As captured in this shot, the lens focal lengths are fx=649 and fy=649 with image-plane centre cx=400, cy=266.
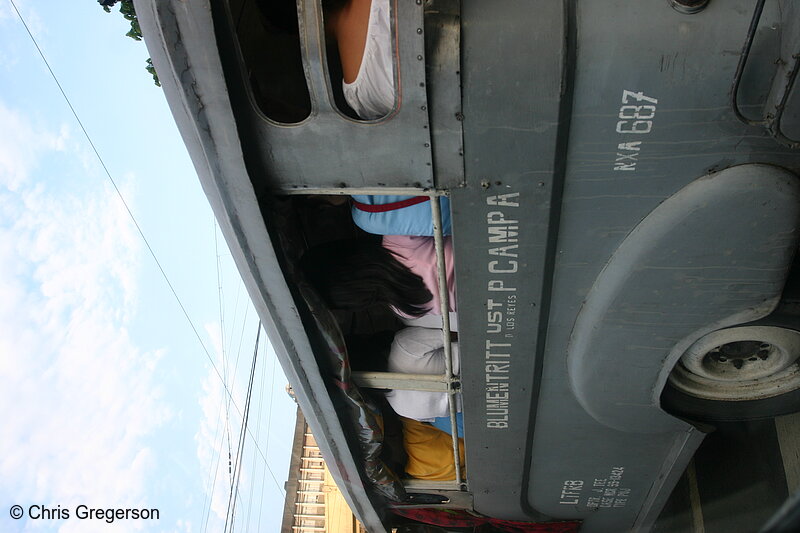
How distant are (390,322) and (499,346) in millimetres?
1329

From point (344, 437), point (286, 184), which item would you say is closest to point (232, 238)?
point (286, 184)

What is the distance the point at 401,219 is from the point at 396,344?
41.3 inches

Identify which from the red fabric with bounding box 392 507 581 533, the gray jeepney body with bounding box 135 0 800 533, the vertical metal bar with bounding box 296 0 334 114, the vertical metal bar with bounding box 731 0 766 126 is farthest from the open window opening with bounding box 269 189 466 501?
the vertical metal bar with bounding box 731 0 766 126

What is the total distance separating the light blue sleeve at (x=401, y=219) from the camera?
2666mm

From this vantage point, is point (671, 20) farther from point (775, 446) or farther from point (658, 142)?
point (775, 446)

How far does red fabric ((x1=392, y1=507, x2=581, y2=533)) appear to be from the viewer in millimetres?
4359

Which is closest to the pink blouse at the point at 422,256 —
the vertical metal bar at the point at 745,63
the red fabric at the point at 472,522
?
the vertical metal bar at the point at 745,63

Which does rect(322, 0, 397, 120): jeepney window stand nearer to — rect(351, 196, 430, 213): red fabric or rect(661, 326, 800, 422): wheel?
rect(351, 196, 430, 213): red fabric

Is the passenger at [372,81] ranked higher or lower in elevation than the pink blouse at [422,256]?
higher

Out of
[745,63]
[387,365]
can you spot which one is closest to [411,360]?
[387,365]

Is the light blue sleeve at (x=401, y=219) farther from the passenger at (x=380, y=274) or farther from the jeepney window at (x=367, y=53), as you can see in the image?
the jeepney window at (x=367, y=53)

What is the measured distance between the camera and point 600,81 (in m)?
2.11

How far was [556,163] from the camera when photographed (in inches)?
90.3

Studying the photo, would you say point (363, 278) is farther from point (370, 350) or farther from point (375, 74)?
point (375, 74)
